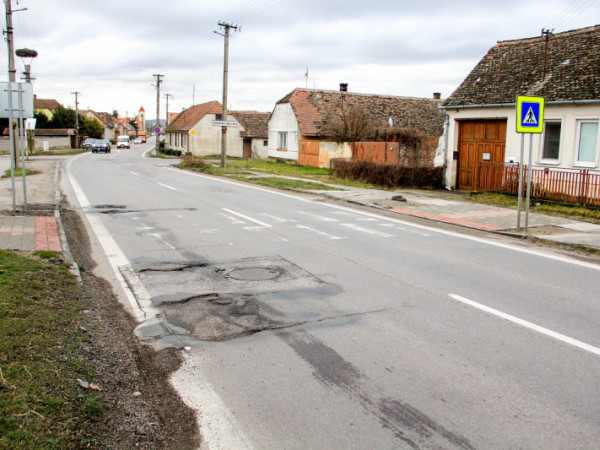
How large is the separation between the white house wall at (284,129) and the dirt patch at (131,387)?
123ft

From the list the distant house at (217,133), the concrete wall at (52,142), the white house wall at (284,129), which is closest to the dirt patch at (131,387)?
the white house wall at (284,129)

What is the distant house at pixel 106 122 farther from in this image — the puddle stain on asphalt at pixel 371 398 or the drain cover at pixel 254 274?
the puddle stain on asphalt at pixel 371 398

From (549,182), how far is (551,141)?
2.30 meters

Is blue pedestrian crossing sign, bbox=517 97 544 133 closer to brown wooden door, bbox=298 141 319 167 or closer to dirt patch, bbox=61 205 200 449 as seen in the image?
dirt patch, bbox=61 205 200 449

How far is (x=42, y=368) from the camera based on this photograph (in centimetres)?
435

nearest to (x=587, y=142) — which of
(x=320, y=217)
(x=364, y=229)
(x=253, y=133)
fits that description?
Result: (x=320, y=217)

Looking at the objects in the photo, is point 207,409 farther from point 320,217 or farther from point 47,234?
point 320,217

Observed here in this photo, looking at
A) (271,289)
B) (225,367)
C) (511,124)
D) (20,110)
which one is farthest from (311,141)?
(225,367)

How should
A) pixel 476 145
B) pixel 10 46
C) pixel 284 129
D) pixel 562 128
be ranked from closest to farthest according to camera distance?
pixel 562 128 → pixel 476 145 → pixel 10 46 → pixel 284 129

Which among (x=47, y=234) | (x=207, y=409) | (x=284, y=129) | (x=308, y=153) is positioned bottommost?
(x=207, y=409)

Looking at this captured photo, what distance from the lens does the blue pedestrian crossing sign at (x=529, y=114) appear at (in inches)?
454

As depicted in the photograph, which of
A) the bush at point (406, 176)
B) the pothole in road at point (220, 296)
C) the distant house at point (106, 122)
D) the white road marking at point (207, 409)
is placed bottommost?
the white road marking at point (207, 409)

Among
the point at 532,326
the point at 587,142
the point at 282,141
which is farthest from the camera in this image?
the point at 282,141

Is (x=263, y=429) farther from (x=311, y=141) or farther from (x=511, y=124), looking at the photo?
(x=311, y=141)
